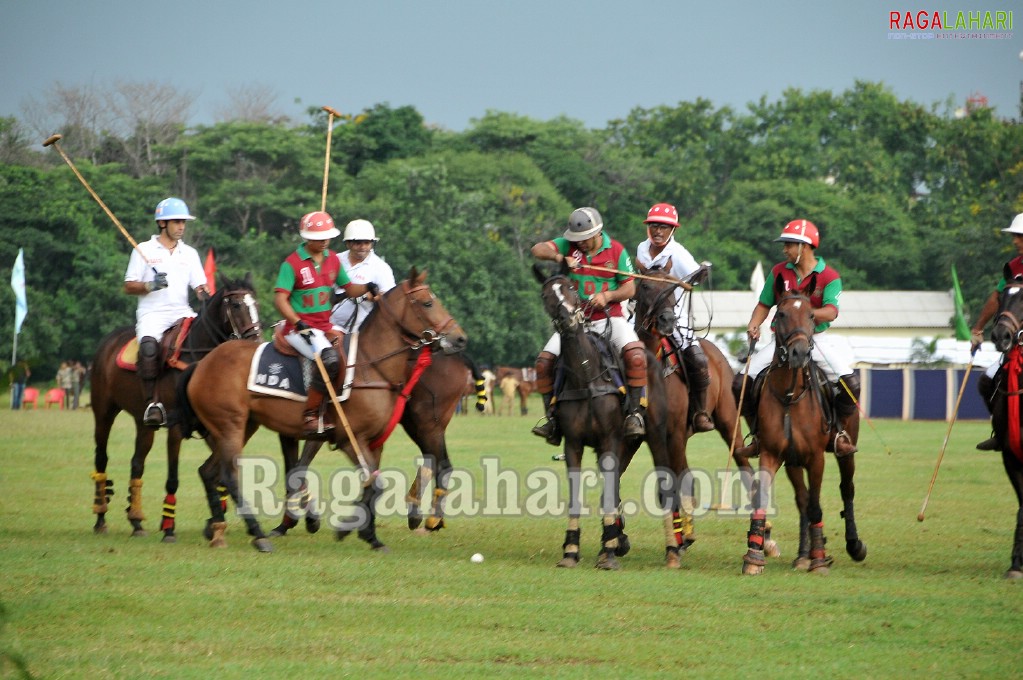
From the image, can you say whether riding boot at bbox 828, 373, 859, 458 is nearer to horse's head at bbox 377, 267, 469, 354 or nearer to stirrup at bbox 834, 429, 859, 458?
stirrup at bbox 834, 429, 859, 458

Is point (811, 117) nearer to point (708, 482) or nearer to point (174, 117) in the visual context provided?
point (174, 117)

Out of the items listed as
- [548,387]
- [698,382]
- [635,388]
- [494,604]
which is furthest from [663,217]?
[494,604]

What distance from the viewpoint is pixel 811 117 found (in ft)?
282

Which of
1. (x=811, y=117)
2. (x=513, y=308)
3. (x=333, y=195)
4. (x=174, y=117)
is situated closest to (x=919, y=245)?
(x=811, y=117)

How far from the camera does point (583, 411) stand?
37.4ft

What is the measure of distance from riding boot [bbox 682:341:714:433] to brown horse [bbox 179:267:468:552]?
6.74 ft

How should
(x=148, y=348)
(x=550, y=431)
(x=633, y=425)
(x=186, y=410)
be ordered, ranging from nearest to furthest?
(x=633, y=425) < (x=550, y=431) < (x=186, y=410) < (x=148, y=348)

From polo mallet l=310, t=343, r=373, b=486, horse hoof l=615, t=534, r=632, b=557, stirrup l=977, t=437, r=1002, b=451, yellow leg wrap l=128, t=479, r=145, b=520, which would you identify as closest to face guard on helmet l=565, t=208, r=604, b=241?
polo mallet l=310, t=343, r=373, b=486

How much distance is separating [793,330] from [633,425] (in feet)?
4.93

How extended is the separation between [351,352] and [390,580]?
276 centimetres

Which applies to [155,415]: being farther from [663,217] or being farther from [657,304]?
[663,217]

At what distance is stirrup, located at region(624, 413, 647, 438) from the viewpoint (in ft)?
37.3

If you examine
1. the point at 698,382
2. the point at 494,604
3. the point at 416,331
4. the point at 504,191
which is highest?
the point at 504,191

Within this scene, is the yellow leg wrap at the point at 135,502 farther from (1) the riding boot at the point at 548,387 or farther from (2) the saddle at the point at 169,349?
(1) the riding boot at the point at 548,387
